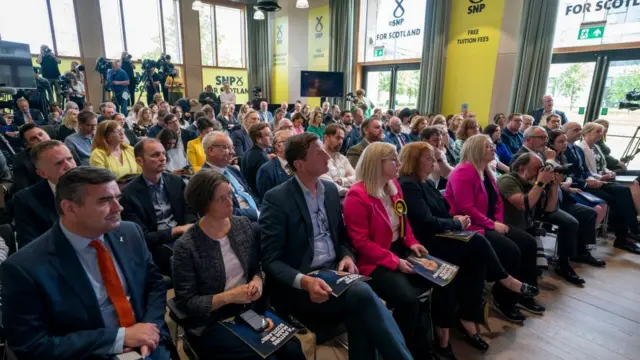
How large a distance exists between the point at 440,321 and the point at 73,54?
40.2ft

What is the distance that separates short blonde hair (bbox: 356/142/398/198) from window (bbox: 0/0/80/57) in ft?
37.8

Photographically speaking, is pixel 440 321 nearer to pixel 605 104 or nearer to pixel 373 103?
pixel 605 104

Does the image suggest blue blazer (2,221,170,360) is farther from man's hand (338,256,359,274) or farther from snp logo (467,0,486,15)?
snp logo (467,0,486,15)

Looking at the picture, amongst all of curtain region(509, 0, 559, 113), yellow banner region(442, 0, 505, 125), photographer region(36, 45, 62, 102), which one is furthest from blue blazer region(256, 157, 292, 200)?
photographer region(36, 45, 62, 102)

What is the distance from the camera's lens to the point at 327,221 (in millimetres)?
1924

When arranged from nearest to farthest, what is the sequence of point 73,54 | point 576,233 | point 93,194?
point 93,194, point 576,233, point 73,54

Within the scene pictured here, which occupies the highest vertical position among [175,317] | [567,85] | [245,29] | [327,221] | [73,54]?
[245,29]

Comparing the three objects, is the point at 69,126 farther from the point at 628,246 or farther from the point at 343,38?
the point at 343,38

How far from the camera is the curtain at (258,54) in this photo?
12797 mm

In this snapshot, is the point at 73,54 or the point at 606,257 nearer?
the point at 606,257

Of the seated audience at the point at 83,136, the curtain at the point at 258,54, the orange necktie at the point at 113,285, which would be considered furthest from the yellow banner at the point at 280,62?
the orange necktie at the point at 113,285

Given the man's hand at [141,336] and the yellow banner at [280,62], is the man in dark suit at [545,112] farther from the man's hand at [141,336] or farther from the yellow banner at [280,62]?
the yellow banner at [280,62]

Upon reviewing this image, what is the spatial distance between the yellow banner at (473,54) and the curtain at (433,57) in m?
0.20

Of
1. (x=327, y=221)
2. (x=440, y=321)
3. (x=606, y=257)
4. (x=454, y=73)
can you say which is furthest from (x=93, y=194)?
(x=454, y=73)
